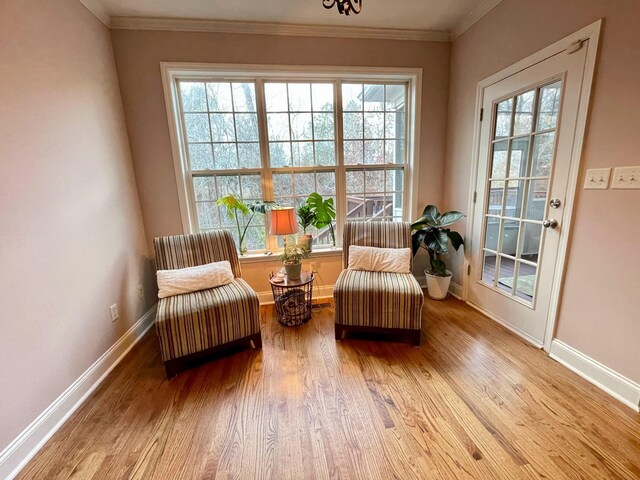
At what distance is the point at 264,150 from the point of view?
8.55ft

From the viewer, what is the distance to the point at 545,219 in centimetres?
184

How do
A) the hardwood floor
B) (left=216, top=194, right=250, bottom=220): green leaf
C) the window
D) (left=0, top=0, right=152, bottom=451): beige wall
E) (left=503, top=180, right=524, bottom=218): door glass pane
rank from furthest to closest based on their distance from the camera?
the window, (left=216, top=194, right=250, bottom=220): green leaf, (left=503, top=180, right=524, bottom=218): door glass pane, (left=0, top=0, right=152, bottom=451): beige wall, the hardwood floor

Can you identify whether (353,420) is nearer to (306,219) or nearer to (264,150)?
(306,219)

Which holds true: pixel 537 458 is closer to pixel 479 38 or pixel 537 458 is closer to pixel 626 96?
pixel 626 96

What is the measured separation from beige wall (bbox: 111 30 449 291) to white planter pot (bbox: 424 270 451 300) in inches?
50.6

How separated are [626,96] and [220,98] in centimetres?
282

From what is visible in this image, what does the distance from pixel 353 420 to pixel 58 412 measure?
1599 millimetres

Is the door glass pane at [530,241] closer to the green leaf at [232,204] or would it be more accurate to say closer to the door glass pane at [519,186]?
the door glass pane at [519,186]

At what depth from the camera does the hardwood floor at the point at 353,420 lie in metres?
1.18

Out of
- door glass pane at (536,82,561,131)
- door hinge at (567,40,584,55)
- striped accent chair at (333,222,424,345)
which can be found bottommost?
striped accent chair at (333,222,424,345)

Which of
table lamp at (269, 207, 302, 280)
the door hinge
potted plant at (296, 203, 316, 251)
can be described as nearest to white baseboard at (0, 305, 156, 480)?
table lamp at (269, 207, 302, 280)

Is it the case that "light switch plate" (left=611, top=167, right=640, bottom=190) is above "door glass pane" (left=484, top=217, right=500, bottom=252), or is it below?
above

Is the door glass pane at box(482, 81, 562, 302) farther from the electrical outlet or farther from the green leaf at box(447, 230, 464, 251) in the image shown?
the electrical outlet

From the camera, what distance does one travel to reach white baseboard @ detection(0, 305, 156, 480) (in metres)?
1.20
